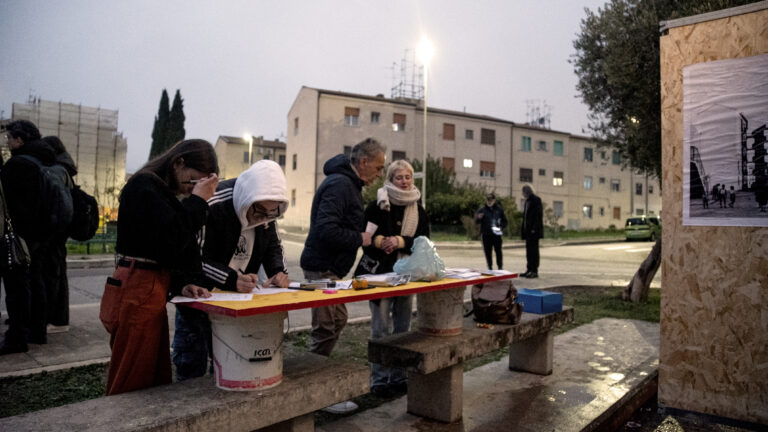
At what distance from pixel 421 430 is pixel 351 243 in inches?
51.0

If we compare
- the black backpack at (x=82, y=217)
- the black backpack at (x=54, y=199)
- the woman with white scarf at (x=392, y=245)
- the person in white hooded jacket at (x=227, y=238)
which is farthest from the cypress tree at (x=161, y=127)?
the person in white hooded jacket at (x=227, y=238)

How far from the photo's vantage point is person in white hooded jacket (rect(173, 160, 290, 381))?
2781 millimetres

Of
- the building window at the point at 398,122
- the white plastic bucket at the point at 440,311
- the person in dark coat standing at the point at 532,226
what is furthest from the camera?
the building window at the point at 398,122

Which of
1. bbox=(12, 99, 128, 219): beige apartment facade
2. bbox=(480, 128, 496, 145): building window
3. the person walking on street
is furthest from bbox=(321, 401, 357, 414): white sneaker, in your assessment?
bbox=(480, 128, 496, 145): building window

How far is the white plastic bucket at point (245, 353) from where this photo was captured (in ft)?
7.52

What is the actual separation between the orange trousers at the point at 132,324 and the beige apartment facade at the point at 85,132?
40.6 meters

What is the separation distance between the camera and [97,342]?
203 inches

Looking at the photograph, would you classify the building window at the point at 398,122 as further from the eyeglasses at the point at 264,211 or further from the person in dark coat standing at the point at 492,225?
the eyeglasses at the point at 264,211

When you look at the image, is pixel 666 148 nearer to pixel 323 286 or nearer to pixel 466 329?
pixel 466 329

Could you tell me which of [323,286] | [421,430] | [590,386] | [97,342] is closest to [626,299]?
[590,386]

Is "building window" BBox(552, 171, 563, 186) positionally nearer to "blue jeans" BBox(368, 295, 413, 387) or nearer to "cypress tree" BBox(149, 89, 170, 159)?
"cypress tree" BBox(149, 89, 170, 159)

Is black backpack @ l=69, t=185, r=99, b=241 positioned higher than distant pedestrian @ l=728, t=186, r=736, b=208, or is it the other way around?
distant pedestrian @ l=728, t=186, r=736, b=208

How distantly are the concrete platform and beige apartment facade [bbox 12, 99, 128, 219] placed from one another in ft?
131

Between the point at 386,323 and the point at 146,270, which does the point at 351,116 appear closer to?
the point at 386,323
